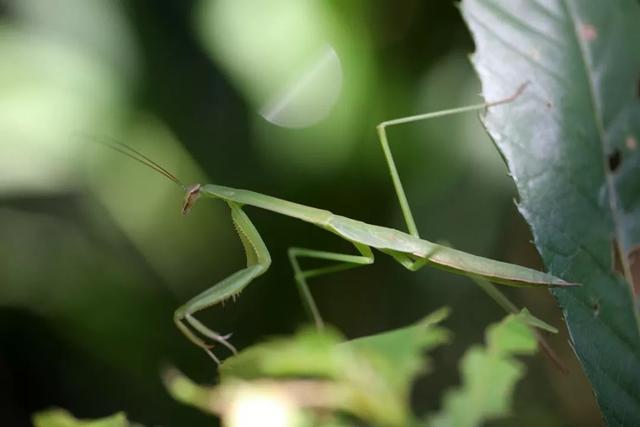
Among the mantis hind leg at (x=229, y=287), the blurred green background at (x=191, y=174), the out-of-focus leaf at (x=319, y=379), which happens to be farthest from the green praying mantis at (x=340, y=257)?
the blurred green background at (x=191, y=174)

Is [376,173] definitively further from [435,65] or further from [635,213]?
[635,213]

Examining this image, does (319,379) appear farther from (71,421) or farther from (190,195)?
(190,195)

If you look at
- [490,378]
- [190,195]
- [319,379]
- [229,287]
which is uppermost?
[190,195]

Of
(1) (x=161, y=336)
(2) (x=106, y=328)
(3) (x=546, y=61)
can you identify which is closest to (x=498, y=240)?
(1) (x=161, y=336)

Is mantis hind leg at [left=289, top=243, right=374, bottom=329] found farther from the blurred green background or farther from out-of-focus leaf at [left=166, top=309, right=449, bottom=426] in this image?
the blurred green background

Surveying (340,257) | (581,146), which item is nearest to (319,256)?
(340,257)

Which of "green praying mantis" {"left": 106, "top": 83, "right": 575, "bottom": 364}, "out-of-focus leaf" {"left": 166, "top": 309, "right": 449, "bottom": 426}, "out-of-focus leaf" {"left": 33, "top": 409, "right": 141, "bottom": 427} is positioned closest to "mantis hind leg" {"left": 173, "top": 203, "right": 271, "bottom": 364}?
"green praying mantis" {"left": 106, "top": 83, "right": 575, "bottom": 364}
